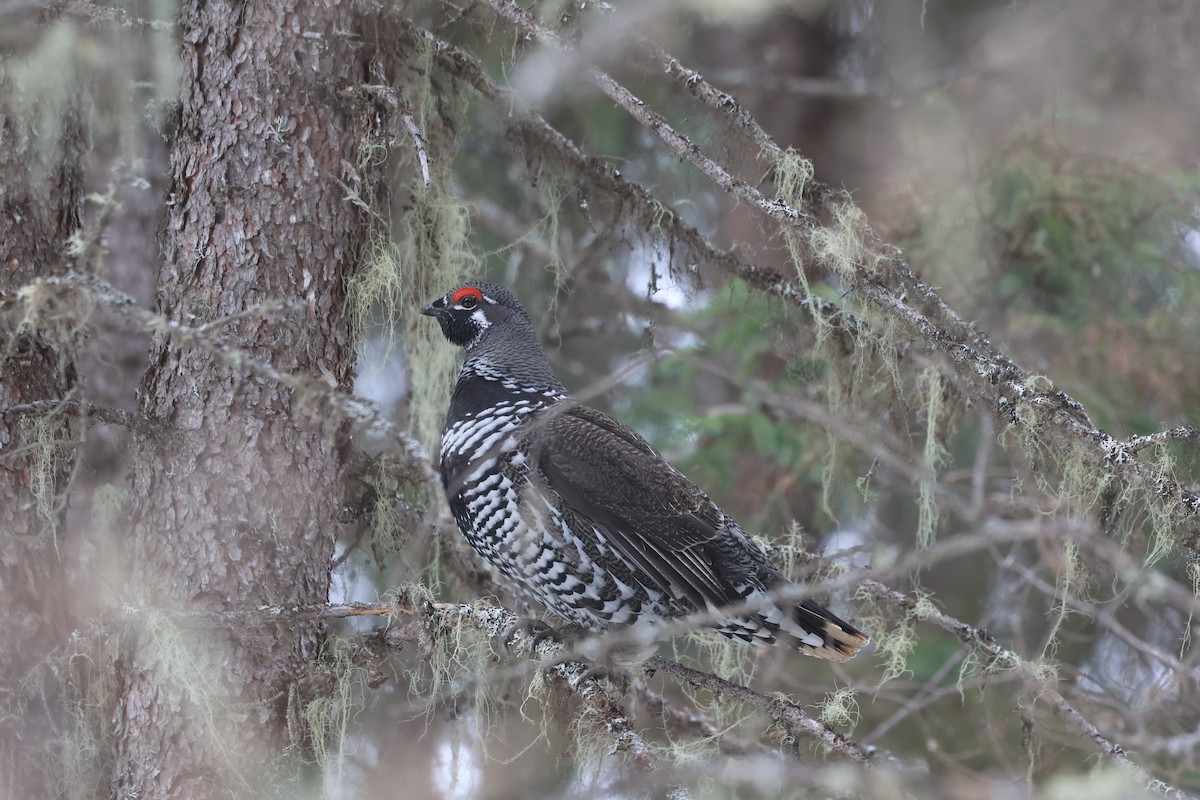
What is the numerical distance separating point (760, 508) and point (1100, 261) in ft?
7.79

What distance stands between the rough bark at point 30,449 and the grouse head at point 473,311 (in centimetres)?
134

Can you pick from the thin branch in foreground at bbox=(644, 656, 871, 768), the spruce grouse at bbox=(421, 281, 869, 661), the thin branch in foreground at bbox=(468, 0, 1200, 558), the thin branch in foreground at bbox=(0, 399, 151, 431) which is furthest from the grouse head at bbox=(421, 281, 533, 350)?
the thin branch in foreground at bbox=(644, 656, 871, 768)

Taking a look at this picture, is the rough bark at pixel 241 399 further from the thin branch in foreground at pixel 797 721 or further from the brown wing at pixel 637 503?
the thin branch in foreground at pixel 797 721

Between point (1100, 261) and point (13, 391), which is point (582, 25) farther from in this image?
point (1100, 261)

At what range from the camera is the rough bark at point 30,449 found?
11.4 feet

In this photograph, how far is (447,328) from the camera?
186 inches

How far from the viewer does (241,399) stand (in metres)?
3.62

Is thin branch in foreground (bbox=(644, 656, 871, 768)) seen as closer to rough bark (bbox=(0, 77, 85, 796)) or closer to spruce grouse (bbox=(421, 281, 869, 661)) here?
spruce grouse (bbox=(421, 281, 869, 661))

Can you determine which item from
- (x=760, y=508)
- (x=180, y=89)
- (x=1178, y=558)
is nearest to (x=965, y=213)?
(x=760, y=508)

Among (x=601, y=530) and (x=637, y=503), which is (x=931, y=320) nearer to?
(x=637, y=503)

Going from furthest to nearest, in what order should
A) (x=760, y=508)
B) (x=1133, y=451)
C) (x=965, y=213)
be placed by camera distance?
(x=760, y=508), (x=965, y=213), (x=1133, y=451)

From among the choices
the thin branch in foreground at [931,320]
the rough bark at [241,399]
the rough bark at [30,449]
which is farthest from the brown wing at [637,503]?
the rough bark at [30,449]

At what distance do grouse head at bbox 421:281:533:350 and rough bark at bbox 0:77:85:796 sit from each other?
4.40 feet

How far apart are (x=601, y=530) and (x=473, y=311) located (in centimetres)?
115
